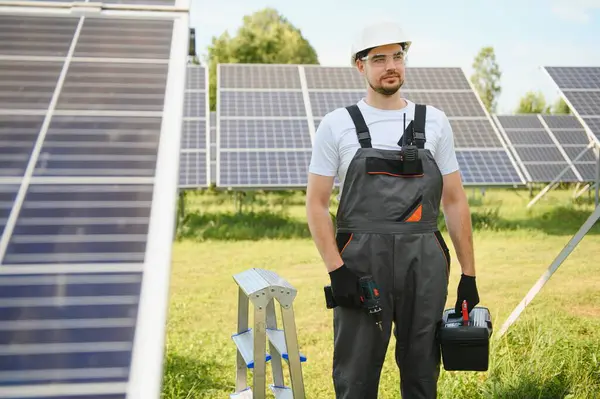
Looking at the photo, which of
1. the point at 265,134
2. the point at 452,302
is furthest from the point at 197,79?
the point at 452,302

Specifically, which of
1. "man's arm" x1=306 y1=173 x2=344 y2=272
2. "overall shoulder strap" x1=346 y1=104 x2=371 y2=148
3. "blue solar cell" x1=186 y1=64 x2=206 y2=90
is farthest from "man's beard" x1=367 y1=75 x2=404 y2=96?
"blue solar cell" x1=186 y1=64 x2=206 y2=90

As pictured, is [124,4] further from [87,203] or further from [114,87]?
[87,203]

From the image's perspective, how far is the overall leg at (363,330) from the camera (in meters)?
3.19

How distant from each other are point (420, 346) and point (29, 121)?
5.80 feet

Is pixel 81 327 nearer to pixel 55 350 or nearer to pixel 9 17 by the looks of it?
pixel 55 350

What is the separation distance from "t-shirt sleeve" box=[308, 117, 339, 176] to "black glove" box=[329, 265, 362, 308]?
406 millimetres

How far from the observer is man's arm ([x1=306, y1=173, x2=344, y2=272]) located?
317cm

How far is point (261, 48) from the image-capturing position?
40.3 metres

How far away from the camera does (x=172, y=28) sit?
10.1 ft

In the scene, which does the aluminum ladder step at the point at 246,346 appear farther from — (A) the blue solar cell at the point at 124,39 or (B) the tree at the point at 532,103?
(B) the tree at the point at 532,103

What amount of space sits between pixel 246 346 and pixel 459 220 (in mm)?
1284

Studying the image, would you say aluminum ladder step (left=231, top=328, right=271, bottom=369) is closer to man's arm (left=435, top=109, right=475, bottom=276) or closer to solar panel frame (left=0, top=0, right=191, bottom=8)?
man's arm (left=435, top=109, right=475, bottom=276)

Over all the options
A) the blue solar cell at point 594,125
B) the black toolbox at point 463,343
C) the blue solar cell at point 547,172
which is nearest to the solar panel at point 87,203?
the black toolbox at point 463,343

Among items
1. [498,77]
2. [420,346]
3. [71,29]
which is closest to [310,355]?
[420,346]
